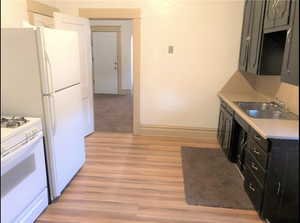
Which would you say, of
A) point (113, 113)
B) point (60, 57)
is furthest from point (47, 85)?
point (113, 113)

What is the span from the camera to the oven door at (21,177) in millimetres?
1803

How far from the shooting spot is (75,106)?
2.84m

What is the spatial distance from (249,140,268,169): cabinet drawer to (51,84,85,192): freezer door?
6.25ft

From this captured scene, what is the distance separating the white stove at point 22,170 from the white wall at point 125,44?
581 centimetres

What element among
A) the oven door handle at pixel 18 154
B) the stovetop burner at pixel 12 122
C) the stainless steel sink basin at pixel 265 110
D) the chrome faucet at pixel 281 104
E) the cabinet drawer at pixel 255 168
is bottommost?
the cabinet drawer at pixel 255 168

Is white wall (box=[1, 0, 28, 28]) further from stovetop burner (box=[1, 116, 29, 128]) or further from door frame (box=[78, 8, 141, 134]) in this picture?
stovetop burner (box=[1, 116, 29, 128])

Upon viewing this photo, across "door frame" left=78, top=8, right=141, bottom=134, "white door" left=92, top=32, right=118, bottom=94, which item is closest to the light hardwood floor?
"door frame" left=78, top=8, right=141, bottom=134

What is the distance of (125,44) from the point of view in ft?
25.3

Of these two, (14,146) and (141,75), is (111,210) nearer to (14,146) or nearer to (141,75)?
(14,146)

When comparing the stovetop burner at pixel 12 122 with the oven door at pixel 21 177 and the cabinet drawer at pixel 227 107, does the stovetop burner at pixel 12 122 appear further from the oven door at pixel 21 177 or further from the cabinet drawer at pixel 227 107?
the cabinet drawer at pixel 227 107

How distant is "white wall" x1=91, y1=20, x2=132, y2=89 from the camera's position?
7.55m

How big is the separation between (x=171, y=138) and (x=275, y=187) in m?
2.37

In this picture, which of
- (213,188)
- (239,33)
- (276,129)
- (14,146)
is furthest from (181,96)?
(14,146)

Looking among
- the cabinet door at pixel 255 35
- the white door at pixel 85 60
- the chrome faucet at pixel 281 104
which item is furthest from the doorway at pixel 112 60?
the chrome faucet at pixel 281 104
